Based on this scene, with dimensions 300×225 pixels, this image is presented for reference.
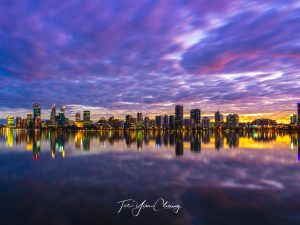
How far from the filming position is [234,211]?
45.5ft

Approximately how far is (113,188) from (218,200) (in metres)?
7.19

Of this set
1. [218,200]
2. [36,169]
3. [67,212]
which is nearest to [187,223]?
[218,200]
